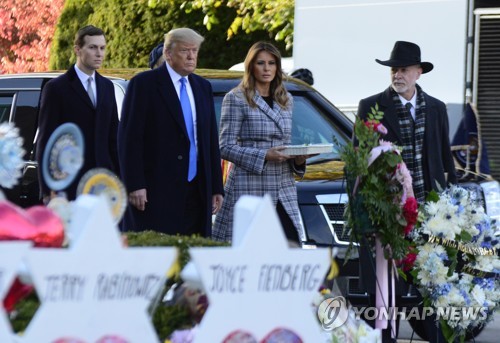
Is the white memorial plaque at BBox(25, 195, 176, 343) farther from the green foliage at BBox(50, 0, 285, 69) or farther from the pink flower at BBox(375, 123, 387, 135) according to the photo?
the green foliage at BBox(50, 0, 285, 69)

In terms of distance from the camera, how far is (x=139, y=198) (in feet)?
25.7

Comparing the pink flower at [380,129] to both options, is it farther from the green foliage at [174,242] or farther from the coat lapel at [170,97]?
the green foliage at [174,242]

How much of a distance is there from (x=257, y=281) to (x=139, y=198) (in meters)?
3.87

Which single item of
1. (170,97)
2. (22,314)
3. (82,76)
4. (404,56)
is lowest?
(22,314)

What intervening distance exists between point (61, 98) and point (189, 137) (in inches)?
36.1

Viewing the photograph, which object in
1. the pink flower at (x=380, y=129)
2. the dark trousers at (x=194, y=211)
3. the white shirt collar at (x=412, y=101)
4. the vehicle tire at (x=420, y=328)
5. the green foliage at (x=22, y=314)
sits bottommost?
the vehicle tire at (x=420, y=328)

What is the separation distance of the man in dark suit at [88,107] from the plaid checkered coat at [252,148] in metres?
0.70

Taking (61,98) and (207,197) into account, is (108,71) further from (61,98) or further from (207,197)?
(207,197)

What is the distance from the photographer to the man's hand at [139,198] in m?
7.84

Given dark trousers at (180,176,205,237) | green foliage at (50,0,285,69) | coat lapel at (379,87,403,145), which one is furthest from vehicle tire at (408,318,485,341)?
green foliage at (50,0,285,69)

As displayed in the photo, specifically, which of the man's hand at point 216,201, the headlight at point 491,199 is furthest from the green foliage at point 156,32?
the man's hand at point 216,201

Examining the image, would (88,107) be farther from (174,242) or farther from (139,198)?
(174,242)

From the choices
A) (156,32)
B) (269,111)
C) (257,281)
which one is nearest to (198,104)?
(269,111)

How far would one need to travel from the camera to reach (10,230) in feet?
13.4
